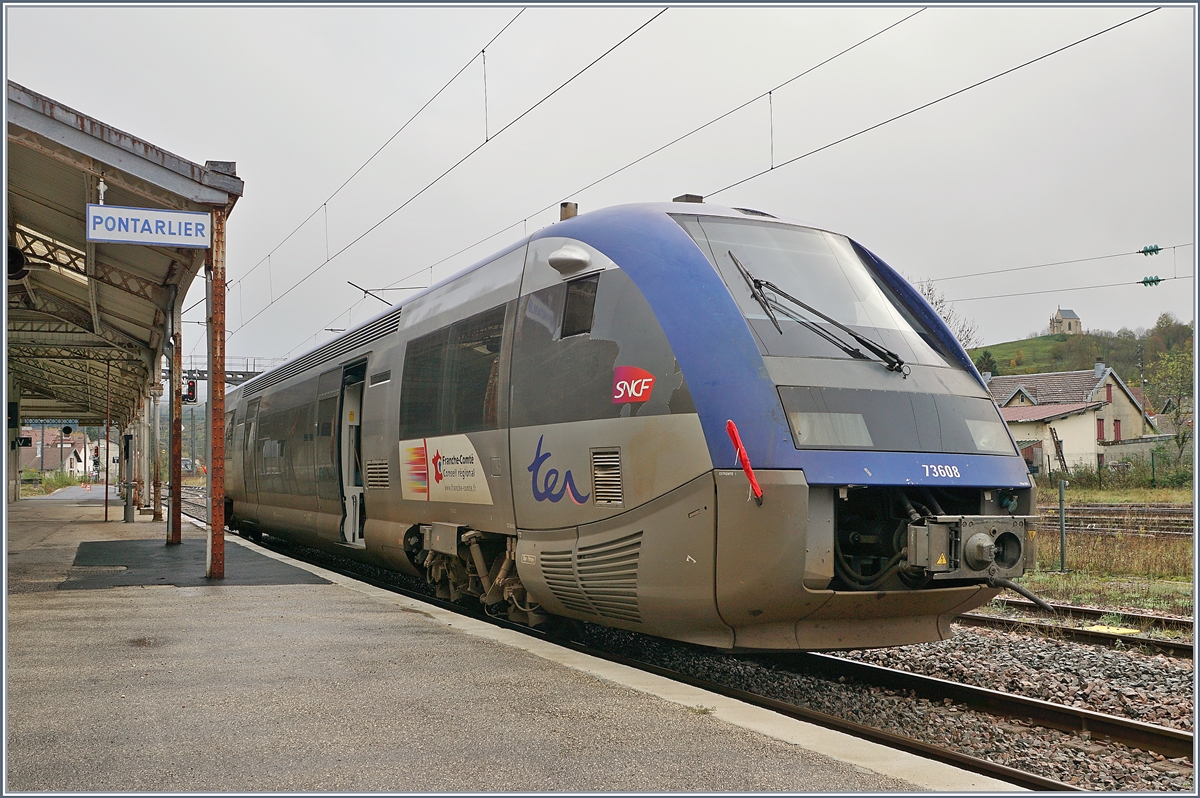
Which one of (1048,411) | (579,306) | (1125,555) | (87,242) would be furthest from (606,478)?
(1048,411)

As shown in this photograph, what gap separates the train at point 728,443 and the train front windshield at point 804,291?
2 centimetres

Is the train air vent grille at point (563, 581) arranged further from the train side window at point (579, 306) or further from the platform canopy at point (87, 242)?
Result: the platform canopy at point (87, 242)

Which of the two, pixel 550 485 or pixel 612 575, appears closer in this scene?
pixel 612 575

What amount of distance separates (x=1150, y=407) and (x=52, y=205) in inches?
3165

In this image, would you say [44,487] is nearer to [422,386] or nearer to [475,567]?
[422,386]

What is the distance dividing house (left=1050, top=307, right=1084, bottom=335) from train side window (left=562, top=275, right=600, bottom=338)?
11735 centimetres

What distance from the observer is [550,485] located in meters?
7.22

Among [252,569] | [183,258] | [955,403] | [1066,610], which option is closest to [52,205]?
[183,258]

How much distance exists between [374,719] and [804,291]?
386cm

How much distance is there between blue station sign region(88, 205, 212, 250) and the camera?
11.2 m

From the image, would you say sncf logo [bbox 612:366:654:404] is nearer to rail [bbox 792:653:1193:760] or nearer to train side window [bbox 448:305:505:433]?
train side window [bbox 448:305:505:433]

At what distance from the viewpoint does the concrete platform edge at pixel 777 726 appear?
14.0 feet

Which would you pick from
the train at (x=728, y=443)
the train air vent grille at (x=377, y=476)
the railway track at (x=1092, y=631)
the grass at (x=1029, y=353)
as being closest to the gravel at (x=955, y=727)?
the train at (x=728, y=443)

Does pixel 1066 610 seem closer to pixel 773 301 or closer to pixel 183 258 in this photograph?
pixel 773 301
